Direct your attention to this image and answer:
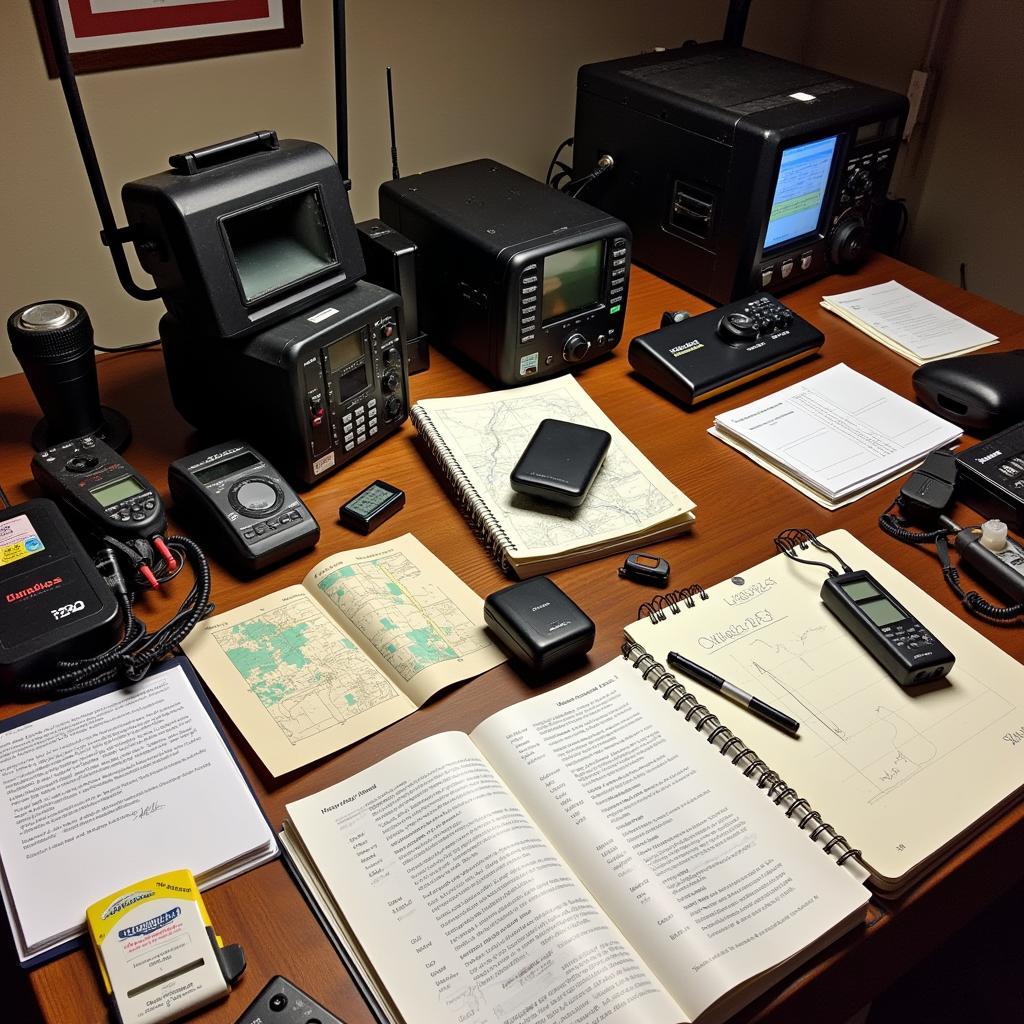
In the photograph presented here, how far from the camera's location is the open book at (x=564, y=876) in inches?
27.5

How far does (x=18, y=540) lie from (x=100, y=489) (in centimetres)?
11

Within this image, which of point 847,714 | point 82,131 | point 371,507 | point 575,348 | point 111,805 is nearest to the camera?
point 111,805

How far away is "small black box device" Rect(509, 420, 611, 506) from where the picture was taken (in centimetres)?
112

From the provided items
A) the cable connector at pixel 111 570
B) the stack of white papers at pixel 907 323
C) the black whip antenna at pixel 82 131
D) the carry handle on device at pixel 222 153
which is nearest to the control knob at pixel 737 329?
the stack of white papers at pixel 907 323

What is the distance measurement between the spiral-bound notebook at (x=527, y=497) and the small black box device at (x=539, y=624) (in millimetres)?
89

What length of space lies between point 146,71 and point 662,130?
2.65ft

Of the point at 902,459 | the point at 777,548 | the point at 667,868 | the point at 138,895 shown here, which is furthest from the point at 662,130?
the point at 138,895

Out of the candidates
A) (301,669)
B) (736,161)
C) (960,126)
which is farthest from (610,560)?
(960,126)

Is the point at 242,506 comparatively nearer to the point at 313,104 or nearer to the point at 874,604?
the point at 874,604

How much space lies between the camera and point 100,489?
3.46 ft

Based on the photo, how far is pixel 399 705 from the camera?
0.92 metres

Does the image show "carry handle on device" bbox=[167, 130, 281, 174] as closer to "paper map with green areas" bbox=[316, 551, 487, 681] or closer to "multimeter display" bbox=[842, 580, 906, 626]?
"paper map with green areas" bbox=[316, 551, 487, 681]

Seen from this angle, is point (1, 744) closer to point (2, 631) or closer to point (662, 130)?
point (2, 631)

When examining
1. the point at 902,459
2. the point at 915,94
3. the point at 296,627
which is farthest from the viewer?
the point at 915,94
